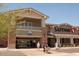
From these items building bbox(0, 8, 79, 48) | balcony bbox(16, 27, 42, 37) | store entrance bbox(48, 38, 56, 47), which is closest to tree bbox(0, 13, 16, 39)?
building bbox(0, 8, 79, 48)

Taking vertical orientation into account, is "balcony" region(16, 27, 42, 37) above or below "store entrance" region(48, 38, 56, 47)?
above

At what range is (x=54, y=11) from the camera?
455 inches

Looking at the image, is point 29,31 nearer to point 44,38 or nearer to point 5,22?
point 44,38

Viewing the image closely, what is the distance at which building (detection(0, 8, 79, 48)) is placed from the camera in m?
14.6

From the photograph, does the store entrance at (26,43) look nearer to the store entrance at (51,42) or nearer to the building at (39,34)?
the building at (39,34)

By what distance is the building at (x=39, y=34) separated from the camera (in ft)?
48.0

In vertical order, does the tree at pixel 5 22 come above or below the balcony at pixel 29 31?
above

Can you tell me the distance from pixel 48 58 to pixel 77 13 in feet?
11.0

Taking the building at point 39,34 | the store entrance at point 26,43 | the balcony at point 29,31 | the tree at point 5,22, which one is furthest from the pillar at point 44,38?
the tree at point 5,22

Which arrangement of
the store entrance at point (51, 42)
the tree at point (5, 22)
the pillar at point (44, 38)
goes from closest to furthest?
the tree at point (5, 22)
the store entrance at point (51, 42)
the pillar at point (44, 38)

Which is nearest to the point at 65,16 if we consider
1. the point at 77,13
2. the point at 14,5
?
the point at 77,13

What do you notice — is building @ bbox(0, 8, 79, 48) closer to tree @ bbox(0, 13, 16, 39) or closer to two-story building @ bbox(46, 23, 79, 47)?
two-story building @ bbox(46, 23, 79, 47)

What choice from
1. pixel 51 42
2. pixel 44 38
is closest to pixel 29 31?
pixel 44 38

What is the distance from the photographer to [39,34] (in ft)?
51.5
